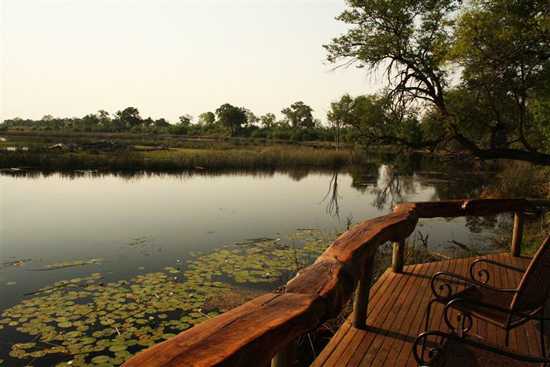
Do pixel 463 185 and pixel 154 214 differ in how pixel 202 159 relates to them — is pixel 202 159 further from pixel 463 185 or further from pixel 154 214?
pixel 463 185

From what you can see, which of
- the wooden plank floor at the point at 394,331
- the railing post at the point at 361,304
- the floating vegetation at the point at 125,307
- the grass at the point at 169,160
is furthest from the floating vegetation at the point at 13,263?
the grass at the point at 169,160

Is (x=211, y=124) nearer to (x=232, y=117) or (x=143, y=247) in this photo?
(x=232, y=117)

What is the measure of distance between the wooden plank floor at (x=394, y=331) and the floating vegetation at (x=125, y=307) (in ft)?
9.47

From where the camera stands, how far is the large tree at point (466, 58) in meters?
9.18

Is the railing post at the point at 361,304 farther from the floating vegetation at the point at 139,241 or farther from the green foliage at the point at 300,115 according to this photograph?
the green foliage at the point at 300,115

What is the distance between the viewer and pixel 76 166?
23.0 metres

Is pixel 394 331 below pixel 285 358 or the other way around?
below

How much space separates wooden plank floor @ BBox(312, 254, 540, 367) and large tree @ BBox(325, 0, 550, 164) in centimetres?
696

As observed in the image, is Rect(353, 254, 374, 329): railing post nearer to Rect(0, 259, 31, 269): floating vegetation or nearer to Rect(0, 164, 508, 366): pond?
Rect(0, 164, 508, 366): pond

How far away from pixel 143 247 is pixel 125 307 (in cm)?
338

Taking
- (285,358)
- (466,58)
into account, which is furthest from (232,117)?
(285,358)

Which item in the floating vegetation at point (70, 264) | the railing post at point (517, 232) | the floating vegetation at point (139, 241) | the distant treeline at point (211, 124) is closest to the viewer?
the railing post at point (517, 232)

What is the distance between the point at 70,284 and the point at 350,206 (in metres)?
10.9

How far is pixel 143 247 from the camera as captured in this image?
9242 mm
